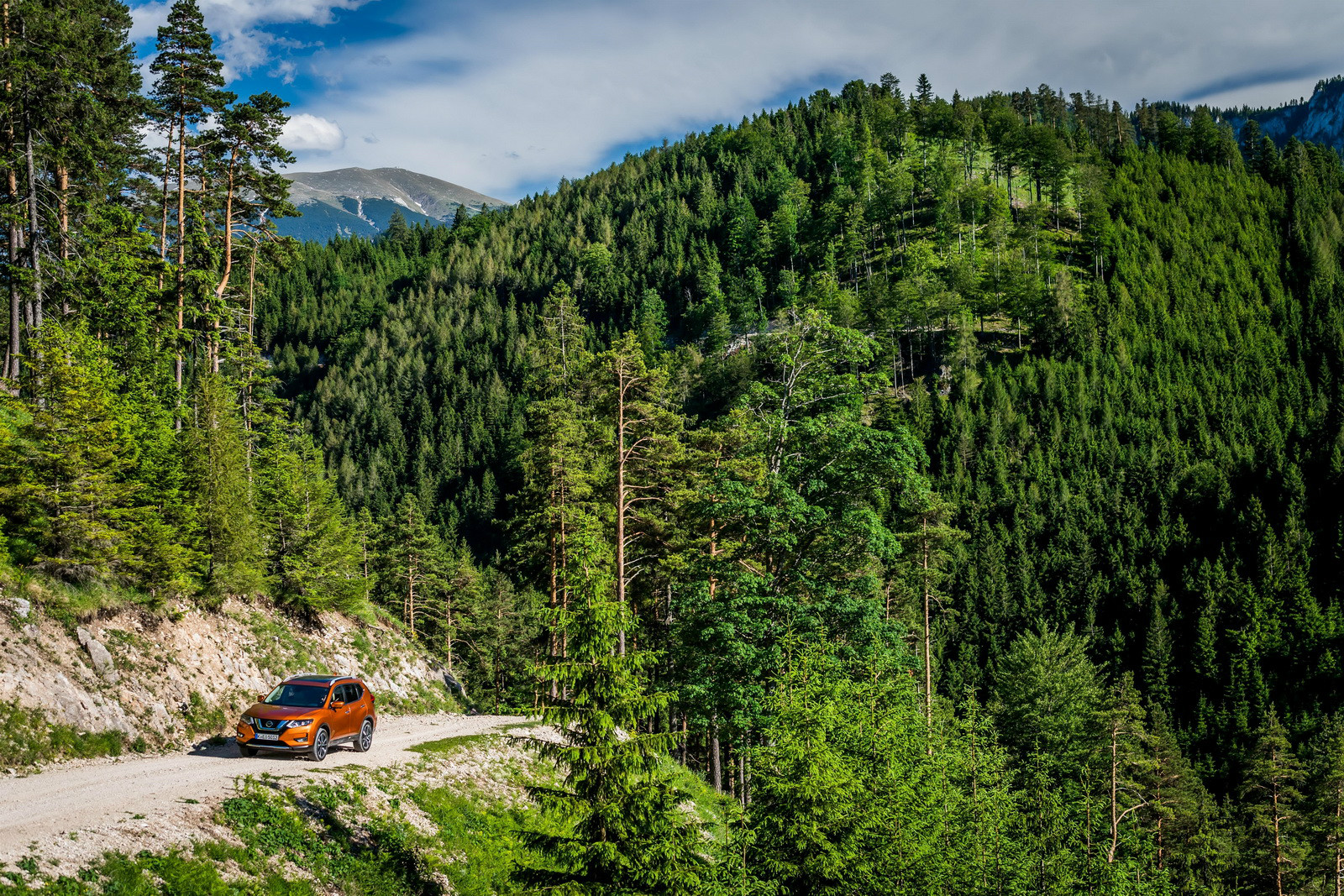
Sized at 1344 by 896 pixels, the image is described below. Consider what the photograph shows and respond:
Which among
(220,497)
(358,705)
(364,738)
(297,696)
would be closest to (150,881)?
(297,696)

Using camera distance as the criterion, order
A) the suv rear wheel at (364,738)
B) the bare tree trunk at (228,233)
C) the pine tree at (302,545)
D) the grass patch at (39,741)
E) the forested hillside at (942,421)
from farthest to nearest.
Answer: the bare tree trunk at (228,233) < the forested hillside at (942,421) < the pine tree at (302,545) < the suv rear wheel at (364,738) < the grass patch at (39,741)

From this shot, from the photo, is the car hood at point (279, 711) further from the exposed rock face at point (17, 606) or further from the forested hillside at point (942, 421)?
the forested hillside at point (942, 421)

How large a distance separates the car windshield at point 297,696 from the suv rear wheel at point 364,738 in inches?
65.7

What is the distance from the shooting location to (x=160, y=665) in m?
17.3

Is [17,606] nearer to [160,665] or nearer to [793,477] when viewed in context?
[160,665]

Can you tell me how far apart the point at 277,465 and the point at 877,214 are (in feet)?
458

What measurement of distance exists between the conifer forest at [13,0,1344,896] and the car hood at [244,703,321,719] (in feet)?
15.8

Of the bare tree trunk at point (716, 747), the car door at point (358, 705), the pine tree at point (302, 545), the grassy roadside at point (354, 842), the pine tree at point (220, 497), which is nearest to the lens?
the grassy roadside at point (354, 842)

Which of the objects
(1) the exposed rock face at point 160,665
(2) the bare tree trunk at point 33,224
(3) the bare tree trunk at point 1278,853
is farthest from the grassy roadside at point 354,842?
(3) the bare tree trunk at point 1278,853

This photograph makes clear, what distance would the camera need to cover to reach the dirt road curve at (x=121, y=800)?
375 inches

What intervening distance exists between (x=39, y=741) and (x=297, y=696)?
167 inches

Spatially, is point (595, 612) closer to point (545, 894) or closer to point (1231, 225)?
point (545, 894)

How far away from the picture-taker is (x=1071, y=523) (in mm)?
91938

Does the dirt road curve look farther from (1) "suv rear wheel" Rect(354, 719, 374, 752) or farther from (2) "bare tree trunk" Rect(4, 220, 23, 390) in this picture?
(2) "bare tree trunk" Rect(4, 220, 23, 390)
